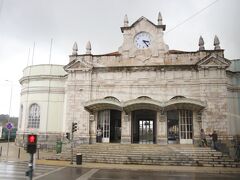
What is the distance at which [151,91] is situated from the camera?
23.3 m

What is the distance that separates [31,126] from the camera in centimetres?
2762

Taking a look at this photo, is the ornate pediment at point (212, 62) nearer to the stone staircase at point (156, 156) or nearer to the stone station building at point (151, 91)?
the stone station building at point (151, 91)

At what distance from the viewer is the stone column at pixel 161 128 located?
2216 cm

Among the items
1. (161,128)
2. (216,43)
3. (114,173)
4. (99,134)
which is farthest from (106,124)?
(216,43)

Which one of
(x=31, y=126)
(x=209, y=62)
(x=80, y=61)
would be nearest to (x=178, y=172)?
(x=209, y=62)

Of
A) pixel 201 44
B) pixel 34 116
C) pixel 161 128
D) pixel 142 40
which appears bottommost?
pixel 161 128

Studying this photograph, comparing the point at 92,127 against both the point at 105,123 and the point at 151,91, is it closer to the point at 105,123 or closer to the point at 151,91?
the point at 105,123

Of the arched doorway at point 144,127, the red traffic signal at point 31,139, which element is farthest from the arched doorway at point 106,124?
the red traffic signal at point 31,139

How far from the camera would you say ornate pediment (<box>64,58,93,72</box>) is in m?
24.5

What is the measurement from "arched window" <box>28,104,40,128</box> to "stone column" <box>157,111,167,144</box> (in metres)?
14.0

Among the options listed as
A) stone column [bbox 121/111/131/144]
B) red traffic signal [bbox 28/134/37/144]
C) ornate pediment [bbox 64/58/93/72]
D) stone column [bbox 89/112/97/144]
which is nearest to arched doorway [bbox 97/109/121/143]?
stone column [bbox 89/112/97/144]

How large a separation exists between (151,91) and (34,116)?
14.1 meters

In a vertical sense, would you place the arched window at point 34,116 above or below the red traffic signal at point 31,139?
above

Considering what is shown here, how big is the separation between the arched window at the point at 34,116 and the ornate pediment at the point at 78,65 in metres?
6.97
